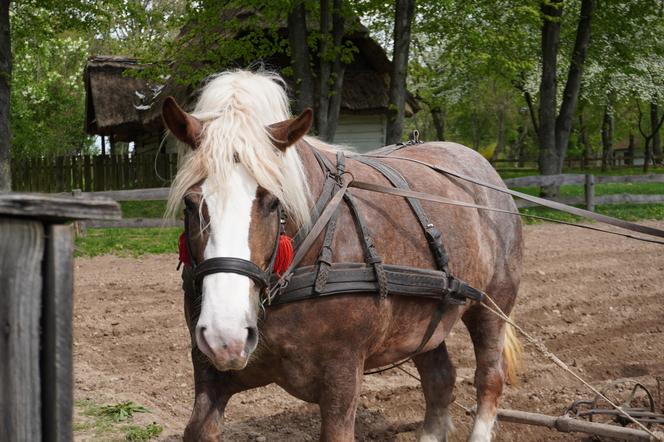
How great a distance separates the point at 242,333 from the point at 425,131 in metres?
52.1

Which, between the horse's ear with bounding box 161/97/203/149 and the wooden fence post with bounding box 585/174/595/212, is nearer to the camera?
the horse's ear with bounding box 161/97/203/149

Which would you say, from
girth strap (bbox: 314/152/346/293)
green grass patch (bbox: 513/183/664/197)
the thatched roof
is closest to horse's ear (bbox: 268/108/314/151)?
girth strap (bbox: 314/152/346/293)

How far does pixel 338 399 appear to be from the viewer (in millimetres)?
3053

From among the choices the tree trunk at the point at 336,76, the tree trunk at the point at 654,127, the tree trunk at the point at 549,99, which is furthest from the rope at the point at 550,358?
the tree trunk at the point at 654,127

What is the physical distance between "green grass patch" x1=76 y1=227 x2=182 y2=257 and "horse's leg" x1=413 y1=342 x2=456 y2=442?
7.03m

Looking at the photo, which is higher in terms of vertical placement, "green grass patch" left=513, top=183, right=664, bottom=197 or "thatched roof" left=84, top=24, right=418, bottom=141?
"thatched roof" left=84, top=24, right=418, bottom=141

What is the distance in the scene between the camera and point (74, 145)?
35.9m

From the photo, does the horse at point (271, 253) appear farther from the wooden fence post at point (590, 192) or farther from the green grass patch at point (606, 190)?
the green grass patch at point (606, 190)

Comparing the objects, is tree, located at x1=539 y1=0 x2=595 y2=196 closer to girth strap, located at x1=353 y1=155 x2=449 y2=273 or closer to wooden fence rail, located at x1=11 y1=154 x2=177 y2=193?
wooden fence rail, located at x1=11 y1=154 x2=177 y2=193

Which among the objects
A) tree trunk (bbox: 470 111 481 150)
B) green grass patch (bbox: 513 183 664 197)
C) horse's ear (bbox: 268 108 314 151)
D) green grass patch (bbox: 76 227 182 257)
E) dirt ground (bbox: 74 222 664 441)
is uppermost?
tree trunk (bbox: 470 111 481 150)

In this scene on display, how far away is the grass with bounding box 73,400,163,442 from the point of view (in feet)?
14.2

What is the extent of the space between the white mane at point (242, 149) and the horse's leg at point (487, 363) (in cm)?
185

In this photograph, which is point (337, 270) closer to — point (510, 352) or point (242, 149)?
point (242, 149)

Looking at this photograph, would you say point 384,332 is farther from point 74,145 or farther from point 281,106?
point 74,145
